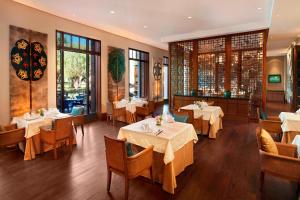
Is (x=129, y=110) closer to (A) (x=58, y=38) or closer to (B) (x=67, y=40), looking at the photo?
(B) (x=67, y=40)

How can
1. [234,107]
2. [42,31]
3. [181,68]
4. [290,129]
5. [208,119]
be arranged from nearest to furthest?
[290,129], [208,119], [42,31], [234,107], [181,68]

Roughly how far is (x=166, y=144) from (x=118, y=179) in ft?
3.73

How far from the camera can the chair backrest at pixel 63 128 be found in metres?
4.39

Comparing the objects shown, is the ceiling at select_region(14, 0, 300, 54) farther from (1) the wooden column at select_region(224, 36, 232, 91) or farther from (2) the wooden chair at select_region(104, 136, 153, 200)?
(2) the wooden chair at select_region(104, 136, 153, 200)

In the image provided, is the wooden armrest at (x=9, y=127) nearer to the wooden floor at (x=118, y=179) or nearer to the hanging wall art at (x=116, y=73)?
the wooden floor at (x=118, y=179)

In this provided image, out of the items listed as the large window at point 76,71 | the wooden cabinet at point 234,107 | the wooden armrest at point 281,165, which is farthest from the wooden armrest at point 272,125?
the large window at point 76,71

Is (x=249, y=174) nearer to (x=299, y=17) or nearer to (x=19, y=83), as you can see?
(x=299, y=17)

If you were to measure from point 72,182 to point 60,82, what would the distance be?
4.88 metres

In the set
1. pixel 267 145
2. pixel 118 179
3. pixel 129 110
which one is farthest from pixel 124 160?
pixel 129 110

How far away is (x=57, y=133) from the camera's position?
4426 millimetres

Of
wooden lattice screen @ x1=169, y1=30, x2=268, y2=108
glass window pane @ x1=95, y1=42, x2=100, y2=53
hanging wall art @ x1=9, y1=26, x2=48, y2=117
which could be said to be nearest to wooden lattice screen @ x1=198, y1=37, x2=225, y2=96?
wooden lattice screen @ x1=169, y1=30, x2=268, y2=108

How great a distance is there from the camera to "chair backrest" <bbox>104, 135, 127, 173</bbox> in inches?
104

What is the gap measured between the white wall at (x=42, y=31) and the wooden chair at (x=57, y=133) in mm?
2095

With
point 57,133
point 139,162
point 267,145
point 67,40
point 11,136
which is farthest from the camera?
point 67,40
